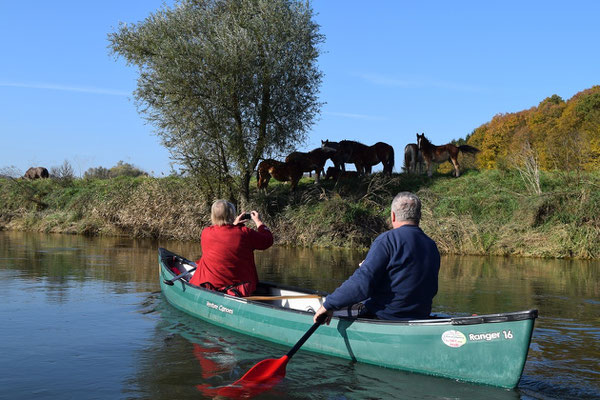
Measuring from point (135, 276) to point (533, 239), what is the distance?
11.9 m

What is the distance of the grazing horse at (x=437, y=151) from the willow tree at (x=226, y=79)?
4.92 m

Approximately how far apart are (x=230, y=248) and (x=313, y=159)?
1579 centimetres

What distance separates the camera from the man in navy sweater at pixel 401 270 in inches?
229

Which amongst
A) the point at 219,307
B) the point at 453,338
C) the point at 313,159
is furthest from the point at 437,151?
the point at 453,338

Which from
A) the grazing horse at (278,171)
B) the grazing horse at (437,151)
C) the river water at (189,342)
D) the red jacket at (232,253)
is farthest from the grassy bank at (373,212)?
the red jacket at (232,253)

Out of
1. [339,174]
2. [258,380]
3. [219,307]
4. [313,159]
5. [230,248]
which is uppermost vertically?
[313,159]

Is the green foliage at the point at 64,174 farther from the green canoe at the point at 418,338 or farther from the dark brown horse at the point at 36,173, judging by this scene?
the green canoe at the point at 418,338

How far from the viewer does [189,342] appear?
24.6 ft

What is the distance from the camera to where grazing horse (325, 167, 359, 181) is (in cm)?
2417

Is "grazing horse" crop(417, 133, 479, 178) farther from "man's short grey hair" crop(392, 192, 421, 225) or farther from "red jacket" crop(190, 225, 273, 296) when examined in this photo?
"man's short grey hair" crop(392, 192, 421, 225)

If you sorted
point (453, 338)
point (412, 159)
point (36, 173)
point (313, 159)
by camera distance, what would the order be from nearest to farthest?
point (453, 338) → point (313, 159) → point (412, 159) → point (36, 173)

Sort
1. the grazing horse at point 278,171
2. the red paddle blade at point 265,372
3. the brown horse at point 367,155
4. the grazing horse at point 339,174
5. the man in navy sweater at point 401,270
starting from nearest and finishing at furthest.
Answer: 1. the man in navy sweater at point 401,270
2. the red paddle blade at point 265,372
3. the grazing horse at point 278,171
4. the grazing horse at point 339,174
5. the brown horse at point 367,155

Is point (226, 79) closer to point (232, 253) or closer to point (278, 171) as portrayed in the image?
point (278, 171)

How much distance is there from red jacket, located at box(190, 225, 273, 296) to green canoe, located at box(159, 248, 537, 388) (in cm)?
42
